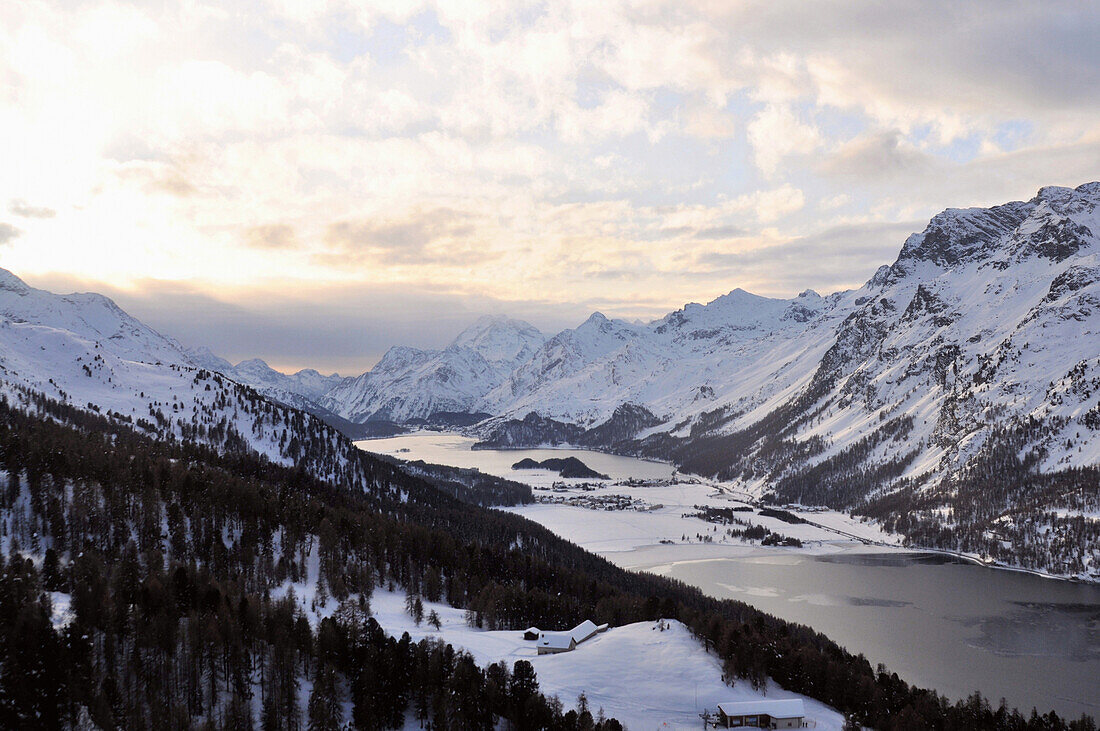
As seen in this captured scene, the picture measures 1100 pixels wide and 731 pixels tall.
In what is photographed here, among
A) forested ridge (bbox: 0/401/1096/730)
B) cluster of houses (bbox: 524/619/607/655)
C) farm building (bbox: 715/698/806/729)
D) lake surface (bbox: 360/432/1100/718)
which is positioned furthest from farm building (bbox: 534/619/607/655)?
lake surface (bbox: 360/432/1100/718)

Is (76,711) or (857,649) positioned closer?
(76,711)

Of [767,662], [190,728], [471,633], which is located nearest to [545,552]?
[471,633]

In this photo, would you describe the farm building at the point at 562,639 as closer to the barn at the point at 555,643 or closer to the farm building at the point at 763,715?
the barn at the point at 555,643

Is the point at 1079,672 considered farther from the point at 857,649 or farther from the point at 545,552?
the point at 545,552

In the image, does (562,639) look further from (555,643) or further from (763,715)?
(763,715)

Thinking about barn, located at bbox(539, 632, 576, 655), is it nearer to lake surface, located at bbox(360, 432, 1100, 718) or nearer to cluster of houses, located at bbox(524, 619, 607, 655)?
cluster of houses, located at bbox(524, 619, 607, 655)

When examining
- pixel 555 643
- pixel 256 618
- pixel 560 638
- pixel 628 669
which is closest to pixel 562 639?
pixel 560 638
